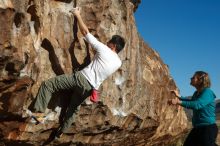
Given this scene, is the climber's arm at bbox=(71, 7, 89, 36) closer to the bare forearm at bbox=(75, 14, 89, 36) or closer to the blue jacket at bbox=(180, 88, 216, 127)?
the bare forearm at bbox=(75, 14, 89, 36)

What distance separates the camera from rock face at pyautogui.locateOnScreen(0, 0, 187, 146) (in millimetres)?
9297

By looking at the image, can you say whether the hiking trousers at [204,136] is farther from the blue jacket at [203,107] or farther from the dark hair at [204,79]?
the dark hair at [204,79]

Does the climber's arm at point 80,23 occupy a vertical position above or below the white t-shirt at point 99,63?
above

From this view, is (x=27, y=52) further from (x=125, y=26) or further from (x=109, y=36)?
(x=125, y=26)

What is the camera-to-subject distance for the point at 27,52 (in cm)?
952

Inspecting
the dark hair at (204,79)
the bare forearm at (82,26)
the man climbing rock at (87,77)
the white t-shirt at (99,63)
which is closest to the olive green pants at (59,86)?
the man climbing rock at (87,77)

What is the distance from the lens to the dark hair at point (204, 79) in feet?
33.8

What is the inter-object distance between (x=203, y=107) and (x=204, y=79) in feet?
2.41

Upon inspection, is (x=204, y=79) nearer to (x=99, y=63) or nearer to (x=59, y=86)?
(x=99, y=63)

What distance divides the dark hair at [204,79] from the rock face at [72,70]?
9.19 ft

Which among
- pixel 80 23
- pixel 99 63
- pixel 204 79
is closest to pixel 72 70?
pixel 99 63

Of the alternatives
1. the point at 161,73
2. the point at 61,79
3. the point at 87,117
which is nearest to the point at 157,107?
the point at 161,73

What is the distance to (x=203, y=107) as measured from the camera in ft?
33.1

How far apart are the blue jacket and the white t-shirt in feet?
6.89
